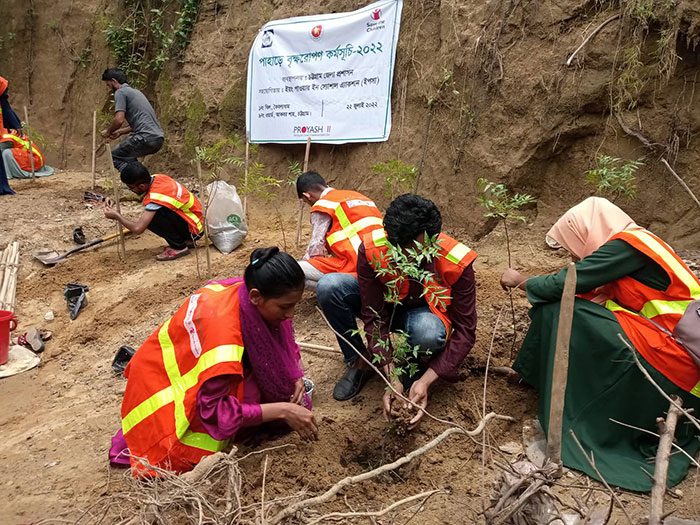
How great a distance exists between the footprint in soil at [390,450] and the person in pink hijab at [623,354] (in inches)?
23.2

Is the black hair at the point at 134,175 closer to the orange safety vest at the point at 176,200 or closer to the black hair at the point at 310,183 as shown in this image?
the orange safety vest at the point at 176,200

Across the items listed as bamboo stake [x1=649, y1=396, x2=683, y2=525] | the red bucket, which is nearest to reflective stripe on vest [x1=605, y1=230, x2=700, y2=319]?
bamboo stake [x1=649, y1=396, x2=683, y2=525]

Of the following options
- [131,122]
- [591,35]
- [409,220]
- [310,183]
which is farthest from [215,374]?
[131,122]

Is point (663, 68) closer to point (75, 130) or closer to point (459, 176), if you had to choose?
point (459, 176)

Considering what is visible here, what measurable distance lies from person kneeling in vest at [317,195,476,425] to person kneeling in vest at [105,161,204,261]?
270 cm

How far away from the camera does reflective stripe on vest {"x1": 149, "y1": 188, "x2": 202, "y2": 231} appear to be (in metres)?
4.62

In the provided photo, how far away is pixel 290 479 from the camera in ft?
6.59

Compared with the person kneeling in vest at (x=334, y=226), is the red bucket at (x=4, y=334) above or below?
below

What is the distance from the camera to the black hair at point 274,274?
1.82 m

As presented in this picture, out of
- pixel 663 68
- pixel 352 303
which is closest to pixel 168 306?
pixel 352 303

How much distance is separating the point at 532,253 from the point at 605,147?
0.95 metres

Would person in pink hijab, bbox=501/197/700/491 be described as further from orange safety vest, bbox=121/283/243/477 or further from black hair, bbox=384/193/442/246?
orange safety vest, bbox=121/283/243/477

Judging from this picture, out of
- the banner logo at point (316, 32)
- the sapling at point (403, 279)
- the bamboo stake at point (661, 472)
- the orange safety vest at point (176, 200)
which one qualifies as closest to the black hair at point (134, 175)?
the orange safety vest at point (176, 200)

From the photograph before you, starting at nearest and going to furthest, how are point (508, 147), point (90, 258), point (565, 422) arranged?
point (565, 422) → point (508, 147) → point (90, 258)
